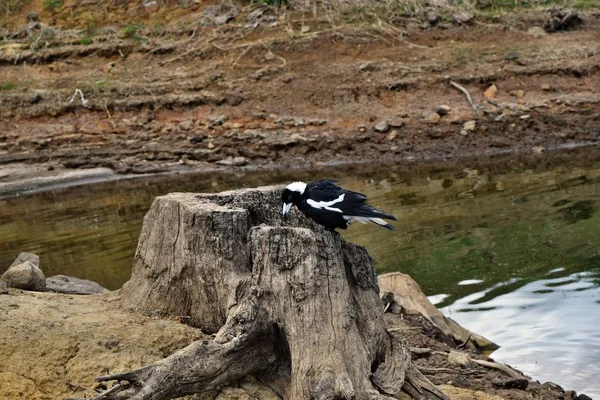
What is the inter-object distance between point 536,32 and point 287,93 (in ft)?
17.2

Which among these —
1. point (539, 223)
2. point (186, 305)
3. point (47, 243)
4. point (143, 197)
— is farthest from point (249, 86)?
point (186, 305)

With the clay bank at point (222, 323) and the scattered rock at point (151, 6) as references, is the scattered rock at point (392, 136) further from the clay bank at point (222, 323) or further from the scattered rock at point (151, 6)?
the clay bank at point (222, 323)

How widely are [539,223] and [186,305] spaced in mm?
6727

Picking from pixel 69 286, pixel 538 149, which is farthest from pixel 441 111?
pixel 69 286

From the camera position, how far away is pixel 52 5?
22.6 metres

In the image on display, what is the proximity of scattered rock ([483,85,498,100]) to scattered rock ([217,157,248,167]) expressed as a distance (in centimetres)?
470

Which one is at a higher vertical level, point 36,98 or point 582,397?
point 36,98

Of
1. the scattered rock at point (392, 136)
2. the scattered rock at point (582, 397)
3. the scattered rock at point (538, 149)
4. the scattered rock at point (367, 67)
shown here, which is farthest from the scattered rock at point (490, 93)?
the scattered rock at point (582, 397)

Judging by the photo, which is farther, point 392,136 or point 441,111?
point 441,111

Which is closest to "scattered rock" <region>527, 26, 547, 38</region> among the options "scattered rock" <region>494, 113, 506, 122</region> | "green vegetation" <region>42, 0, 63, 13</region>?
"scattered rock" <region>494, 113, 506, 122</region>

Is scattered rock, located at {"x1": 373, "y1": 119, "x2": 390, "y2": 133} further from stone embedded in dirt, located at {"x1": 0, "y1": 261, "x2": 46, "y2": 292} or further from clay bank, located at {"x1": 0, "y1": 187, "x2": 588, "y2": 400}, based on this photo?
clay bank, located at {"x1": 0, "y1": 187, "x2": 588, "y2": 400}

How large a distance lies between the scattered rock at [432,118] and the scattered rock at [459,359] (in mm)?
11301

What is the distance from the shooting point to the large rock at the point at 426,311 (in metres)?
7.12

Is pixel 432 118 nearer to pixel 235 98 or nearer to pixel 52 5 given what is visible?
pixel 235 98
